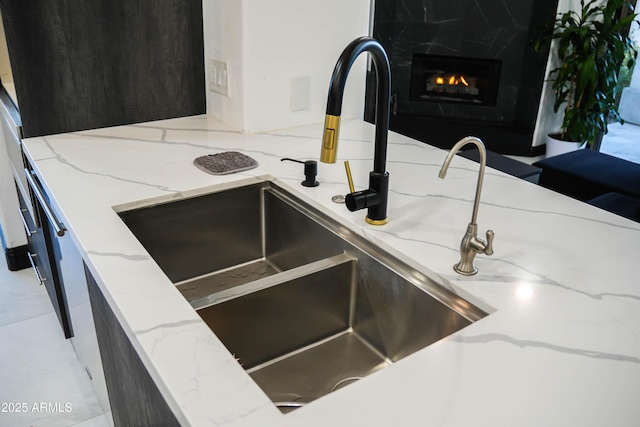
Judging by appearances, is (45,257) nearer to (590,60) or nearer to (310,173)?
(310,173)

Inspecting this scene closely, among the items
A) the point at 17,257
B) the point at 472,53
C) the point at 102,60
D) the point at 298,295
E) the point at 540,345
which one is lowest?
the point at 17,257

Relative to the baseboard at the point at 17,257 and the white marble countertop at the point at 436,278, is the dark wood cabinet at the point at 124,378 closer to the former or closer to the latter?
the white marble countertop at the point at 436,278

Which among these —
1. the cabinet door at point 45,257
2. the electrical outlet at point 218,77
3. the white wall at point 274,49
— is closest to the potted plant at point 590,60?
the white wall at point 274,49

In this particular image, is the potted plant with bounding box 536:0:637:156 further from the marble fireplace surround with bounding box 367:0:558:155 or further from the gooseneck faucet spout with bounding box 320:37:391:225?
the gooseneck faucet spout with bounding box 320:37:391:225

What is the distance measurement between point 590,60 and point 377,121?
3.43 metres

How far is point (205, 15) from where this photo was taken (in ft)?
6.49

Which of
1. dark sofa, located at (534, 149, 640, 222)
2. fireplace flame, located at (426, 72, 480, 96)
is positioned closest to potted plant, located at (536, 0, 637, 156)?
fireplace flame, located at (426, 72, 480, 96)

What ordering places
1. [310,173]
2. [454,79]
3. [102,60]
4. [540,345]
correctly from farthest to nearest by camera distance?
1. [454,79]
2. [102,60]
3. [310,173]
4. [540,345]

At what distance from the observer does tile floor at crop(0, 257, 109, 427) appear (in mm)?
1857

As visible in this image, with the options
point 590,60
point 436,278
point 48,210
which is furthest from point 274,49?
point 590,60

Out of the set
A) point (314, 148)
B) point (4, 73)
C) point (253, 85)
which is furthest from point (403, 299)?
point (4, 73)

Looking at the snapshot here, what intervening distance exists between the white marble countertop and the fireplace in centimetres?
313

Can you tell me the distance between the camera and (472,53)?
4590 mm

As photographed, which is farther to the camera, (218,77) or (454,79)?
(454,79)
